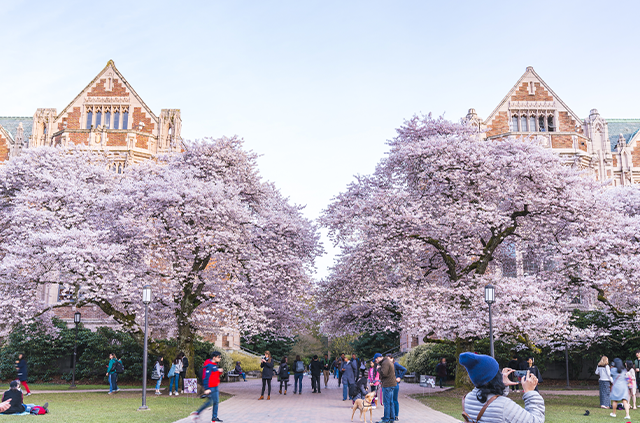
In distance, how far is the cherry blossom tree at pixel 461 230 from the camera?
63.2ft

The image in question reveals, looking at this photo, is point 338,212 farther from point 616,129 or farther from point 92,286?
point 616,129

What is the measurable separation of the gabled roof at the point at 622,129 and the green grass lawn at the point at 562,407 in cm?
2969

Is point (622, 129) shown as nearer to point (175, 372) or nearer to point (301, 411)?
point (301, 411)

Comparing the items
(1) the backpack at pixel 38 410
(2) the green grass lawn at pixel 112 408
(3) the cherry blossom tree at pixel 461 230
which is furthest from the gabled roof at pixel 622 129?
(1) the backpack at pixel 38 410

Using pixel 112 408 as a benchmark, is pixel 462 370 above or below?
above

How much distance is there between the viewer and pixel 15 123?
47.4 m

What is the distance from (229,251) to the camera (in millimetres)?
22625

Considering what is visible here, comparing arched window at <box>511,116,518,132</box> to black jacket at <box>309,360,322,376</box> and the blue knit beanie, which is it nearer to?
black jacket at <box>309,360,322,376</box>

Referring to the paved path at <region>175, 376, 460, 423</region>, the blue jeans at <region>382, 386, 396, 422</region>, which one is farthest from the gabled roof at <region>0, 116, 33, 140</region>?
the blue jeans at <region>382, 386, 396, 422</region>

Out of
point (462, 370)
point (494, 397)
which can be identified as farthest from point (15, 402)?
point (462, 370)

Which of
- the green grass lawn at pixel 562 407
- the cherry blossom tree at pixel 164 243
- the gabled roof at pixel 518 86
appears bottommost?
the green grass lawn at pixel 562 407

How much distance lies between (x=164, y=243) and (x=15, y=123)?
33202 mm

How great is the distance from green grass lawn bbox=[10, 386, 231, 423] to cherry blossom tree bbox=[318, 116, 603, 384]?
7.50 m

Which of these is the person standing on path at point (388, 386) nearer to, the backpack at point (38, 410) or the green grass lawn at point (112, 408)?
the green grass lawn at point (112, 408)
